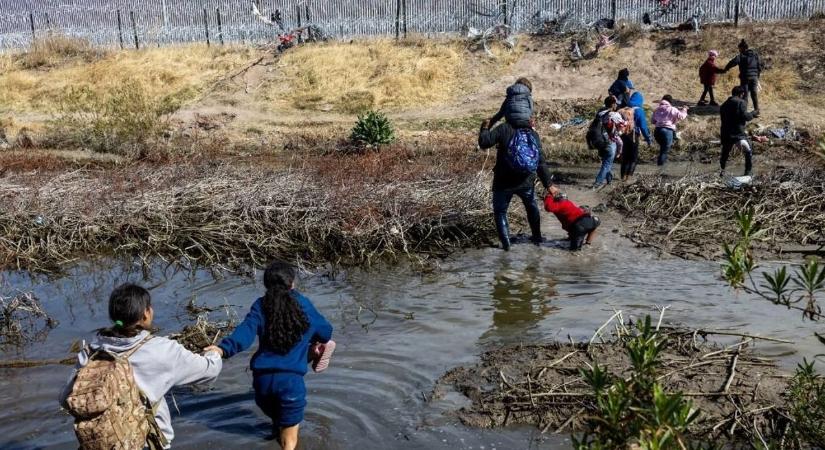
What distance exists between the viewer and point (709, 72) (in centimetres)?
1953

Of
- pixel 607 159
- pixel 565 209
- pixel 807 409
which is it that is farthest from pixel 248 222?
pixel 807 409

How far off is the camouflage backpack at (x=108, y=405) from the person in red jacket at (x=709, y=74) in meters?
18.3

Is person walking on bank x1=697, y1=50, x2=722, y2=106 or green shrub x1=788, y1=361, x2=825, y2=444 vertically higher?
person walking on bank x1=697, y1=50, x2=722, y2=106

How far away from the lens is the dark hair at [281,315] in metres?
4.53

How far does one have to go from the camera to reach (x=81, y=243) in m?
10.4

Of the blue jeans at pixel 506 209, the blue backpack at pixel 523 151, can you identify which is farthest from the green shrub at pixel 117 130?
the blue backpack at pixel 523 151

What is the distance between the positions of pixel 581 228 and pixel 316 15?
2366 centimetres

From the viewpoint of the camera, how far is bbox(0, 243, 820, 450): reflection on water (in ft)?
18.5

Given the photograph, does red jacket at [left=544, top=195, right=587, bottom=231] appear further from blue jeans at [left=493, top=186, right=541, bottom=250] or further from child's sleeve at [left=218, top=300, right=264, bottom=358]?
child's sleeve at [left=218, top=300, right=264, bottom=358]

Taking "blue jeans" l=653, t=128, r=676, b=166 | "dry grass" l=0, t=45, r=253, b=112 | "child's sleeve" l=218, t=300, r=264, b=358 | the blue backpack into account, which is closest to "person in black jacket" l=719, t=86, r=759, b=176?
"blue jeans" l=653, t=128, r=676, b=166

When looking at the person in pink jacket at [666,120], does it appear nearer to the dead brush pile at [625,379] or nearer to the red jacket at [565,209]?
the red jacket at [565,209]

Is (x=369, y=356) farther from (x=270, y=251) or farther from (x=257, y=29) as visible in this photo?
(x=257, y=29)

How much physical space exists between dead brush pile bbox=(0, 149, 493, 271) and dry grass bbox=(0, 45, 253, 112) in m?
15.7

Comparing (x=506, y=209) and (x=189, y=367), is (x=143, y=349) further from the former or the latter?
(x=506, y=209)
